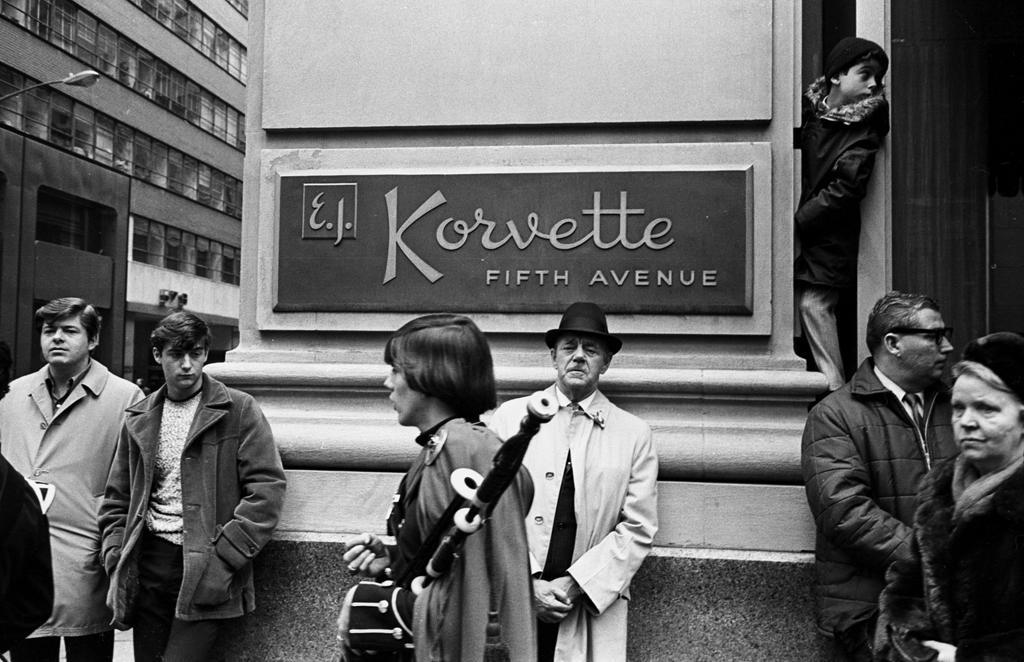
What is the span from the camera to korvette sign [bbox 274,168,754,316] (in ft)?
17.1

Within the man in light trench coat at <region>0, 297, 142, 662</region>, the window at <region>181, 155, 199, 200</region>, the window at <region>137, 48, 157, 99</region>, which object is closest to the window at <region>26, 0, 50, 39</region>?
the window at <region>137, 48, 157, 99</region>

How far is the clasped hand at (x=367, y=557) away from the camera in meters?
2.98

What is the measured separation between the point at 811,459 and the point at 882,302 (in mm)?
751

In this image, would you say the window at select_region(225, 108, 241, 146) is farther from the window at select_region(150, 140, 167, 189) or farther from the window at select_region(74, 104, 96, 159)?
the window at select_region(74, 104, 96, 159)

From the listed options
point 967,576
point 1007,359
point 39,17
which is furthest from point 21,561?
point 39,17

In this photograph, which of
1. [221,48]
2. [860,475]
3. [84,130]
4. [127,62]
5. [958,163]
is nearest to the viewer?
[860,475]

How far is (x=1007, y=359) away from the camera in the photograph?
3.16 m

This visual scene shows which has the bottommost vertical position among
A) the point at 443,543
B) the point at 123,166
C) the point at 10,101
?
the point at 443,543

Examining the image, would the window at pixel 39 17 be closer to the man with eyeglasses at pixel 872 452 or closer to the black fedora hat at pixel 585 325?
the black fedora hat at pixel 585 325

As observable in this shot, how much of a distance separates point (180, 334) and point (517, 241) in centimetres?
174

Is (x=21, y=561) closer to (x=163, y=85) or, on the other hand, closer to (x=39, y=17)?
(x=39, y=17)

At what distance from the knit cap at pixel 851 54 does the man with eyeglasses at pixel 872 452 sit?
1371mm

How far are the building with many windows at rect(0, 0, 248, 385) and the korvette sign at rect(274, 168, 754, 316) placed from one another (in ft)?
86.1

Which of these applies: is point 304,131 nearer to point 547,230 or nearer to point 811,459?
point 547,230
